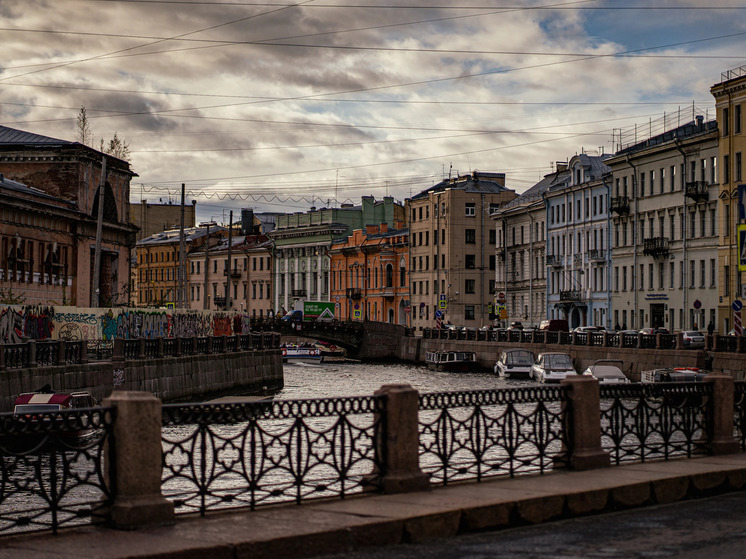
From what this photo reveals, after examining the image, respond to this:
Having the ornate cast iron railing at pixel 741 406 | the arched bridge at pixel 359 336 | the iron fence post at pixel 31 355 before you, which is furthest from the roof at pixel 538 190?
the ornate cast iron railing at pixel 741 406

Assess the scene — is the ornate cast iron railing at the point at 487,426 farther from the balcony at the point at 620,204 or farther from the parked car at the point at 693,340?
the balcony at the point at 620,204

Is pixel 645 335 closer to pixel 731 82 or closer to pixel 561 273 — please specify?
pixel 731 82

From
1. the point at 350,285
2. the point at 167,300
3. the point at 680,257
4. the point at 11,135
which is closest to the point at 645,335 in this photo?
the point at 680,257

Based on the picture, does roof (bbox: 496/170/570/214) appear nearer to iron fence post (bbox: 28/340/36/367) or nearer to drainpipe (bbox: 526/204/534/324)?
drainpipe (bbox: 526/204/534/324)

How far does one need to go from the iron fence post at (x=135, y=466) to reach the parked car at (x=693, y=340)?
45983 mm

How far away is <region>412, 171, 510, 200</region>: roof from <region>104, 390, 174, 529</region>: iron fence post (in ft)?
317

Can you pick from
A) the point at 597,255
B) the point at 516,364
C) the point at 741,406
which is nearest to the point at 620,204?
the point at 597,255

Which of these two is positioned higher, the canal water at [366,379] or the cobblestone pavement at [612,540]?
the cobblestone pavement at [612,540]

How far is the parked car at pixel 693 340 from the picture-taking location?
2168 inches

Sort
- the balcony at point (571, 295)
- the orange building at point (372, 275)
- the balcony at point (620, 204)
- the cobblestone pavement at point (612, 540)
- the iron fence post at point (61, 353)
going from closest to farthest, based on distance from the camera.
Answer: the cobblestone pavement at point (612, 540), the iron fence post at point (61, 353), the balcony at point (620, 204), the balcony at point (571, 295), the orange building at point (372, 275)

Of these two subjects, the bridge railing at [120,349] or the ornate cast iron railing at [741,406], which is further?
the bridge railing at [120,349]

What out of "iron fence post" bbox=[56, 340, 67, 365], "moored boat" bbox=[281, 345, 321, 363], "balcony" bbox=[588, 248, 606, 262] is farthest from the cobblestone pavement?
"moored boat" bbox=[281, 345, 321, 363]

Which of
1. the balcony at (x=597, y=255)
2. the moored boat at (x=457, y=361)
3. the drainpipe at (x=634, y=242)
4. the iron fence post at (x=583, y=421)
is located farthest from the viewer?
the balcony at (x=597, y=255)

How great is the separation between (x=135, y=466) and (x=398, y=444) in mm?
2854
